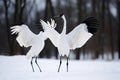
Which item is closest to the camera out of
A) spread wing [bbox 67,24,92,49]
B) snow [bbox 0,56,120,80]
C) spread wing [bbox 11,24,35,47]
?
snow [bbox 0,56,120,80]

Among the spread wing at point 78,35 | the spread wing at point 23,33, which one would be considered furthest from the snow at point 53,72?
the spread wing at point 23,33

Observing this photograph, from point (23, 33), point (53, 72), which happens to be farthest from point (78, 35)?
point (23, 33)

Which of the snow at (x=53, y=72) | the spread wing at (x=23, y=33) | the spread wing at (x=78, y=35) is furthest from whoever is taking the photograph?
the spread wing at (x=23, y=33)

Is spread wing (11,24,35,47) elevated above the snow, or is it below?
above

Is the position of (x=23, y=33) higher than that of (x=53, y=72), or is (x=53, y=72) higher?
(x=23, y=33)

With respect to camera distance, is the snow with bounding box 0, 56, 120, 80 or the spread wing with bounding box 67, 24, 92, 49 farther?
the spread wing with bounding box 67, 24, 92, 49

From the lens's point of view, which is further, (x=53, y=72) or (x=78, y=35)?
(x=53, y=72)

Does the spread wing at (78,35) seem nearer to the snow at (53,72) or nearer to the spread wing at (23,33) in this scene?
the snow at (53,72)

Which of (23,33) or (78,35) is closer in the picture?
(78,35)

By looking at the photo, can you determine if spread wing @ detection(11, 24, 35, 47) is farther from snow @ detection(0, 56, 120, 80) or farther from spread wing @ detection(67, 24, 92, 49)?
spread wing @ detection(67, 24, 92, 49)

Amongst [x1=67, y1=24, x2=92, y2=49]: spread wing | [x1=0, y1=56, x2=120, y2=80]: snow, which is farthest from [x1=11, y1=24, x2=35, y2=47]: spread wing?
[x1=67, y1=24, x2=92, y2=49]: spread wing

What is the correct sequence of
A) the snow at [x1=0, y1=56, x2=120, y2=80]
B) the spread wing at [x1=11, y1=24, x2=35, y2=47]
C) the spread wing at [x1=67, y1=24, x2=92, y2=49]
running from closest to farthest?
the snow at [x1=0, y1=56, x2=120, y2=80] → the spread wing at [x1=67, y1=24, x2=92, y2=49] → the spread wing at [x1=11, y1=24, x2=35, y2=47]

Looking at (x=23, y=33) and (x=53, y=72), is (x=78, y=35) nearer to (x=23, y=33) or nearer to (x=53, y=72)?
(x=53, y=72)

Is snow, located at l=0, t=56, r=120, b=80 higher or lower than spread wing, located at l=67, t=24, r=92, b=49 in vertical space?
lower
